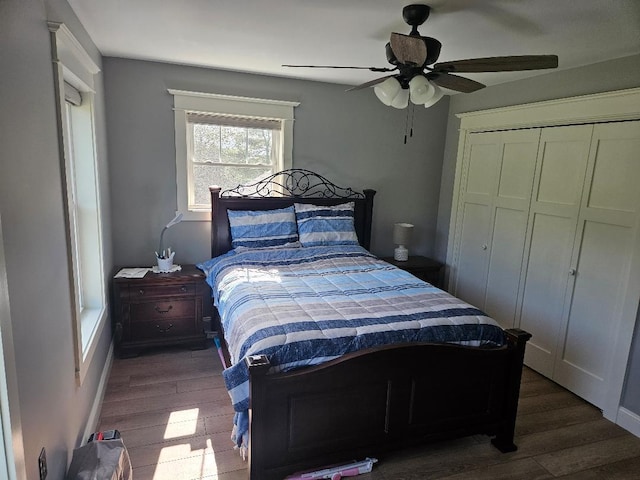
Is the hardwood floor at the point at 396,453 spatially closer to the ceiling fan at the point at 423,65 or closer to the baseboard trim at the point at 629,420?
the baseboard trim at the point at 629,420

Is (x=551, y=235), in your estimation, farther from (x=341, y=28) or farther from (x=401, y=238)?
(x=341, y=28)

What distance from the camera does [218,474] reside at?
203 cm

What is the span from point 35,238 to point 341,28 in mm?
1922

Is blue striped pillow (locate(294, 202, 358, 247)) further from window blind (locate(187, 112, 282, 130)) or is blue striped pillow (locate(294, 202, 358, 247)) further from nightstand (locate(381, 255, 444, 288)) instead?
window blind (locate(187, 112, 282, 130))

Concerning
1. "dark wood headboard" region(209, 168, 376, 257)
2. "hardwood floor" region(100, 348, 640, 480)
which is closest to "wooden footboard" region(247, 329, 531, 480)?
"hardwood floor" region(100, 348, 640, 480)

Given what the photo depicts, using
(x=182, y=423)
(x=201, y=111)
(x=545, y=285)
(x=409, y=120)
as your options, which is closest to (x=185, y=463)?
(x=182, y=423)

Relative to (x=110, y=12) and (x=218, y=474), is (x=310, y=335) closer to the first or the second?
(x=218, y=474)

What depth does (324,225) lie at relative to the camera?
3.64 metres

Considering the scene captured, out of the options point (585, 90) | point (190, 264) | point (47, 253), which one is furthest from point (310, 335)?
point (585, 90)

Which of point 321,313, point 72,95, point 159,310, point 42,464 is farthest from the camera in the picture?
point 159,310

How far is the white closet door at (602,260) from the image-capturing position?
8.43ft

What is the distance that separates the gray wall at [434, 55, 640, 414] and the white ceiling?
0.07m

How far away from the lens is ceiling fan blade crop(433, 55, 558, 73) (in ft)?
6.27

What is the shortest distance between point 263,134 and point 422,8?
6.78 ft
